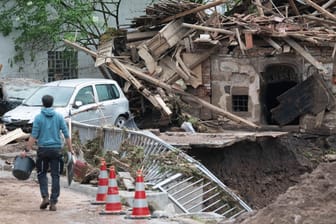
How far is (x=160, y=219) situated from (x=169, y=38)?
15.8 meters

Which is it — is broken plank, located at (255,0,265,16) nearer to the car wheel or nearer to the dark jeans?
the car wheel

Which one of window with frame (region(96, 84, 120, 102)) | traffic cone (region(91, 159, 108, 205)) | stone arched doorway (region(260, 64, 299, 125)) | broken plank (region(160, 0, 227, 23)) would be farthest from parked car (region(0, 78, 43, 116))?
traffic cone (region(91, 159, 108, 205))

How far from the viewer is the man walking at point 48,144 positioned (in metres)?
10.7

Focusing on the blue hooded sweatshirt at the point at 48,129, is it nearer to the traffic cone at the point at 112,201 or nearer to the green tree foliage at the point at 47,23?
the traffic cone at the point at 112,201

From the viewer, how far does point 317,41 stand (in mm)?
23000

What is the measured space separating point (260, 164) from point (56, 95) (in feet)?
20.2

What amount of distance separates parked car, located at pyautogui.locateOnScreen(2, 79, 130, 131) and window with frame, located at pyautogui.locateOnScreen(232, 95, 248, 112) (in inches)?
162

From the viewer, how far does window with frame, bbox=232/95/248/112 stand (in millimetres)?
24891

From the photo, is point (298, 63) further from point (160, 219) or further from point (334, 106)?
point (160, 219)

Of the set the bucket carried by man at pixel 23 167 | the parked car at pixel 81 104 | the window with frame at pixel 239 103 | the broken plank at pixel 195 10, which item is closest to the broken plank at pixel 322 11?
the broken plank at pixel 195 10

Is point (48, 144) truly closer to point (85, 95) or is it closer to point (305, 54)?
point (85, 95)

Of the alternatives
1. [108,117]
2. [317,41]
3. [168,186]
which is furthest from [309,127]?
[168,186]

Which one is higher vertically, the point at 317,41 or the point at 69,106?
the point at 317,41

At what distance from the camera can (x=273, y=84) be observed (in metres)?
25.9
